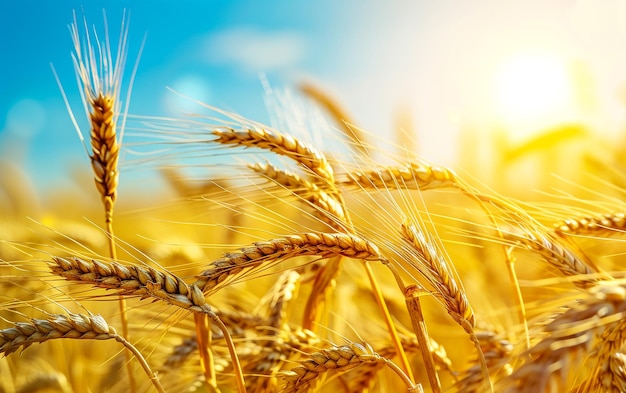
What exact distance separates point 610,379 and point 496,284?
1382 millimetres

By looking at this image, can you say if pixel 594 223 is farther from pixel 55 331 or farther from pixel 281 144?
pixel 55 331

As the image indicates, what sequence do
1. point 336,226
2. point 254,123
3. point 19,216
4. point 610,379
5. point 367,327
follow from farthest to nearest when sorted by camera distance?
point 19,216 → point 367,327 → point 254,123 → point 336,226 → point 610,379

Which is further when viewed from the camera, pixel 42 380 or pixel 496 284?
pixel 496 284

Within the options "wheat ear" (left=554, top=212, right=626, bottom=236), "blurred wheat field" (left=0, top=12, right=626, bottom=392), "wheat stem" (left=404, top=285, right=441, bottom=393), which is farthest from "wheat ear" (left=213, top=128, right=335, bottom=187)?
"wheat ear" (left=554, top=212, right=626, bottom=236)

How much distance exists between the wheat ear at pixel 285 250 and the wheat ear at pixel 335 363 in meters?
0.14

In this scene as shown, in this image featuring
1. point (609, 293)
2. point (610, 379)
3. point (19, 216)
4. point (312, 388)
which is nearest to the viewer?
point (609, 293)

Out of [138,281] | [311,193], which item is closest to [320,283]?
[311,193]

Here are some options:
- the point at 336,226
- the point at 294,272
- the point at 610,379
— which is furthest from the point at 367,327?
the point at 610,379

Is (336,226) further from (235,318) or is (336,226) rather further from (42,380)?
(42,380)

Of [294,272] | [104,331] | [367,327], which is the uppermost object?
[104,331]

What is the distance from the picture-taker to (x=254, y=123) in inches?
49.1

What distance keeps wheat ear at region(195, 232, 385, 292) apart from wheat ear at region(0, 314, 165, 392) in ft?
0.47

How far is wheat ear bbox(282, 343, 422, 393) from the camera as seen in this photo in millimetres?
876

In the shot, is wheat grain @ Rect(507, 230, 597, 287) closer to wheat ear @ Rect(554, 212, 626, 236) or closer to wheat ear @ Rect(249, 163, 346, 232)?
wheat ear @ Rect(554, 212, 626, 236)
